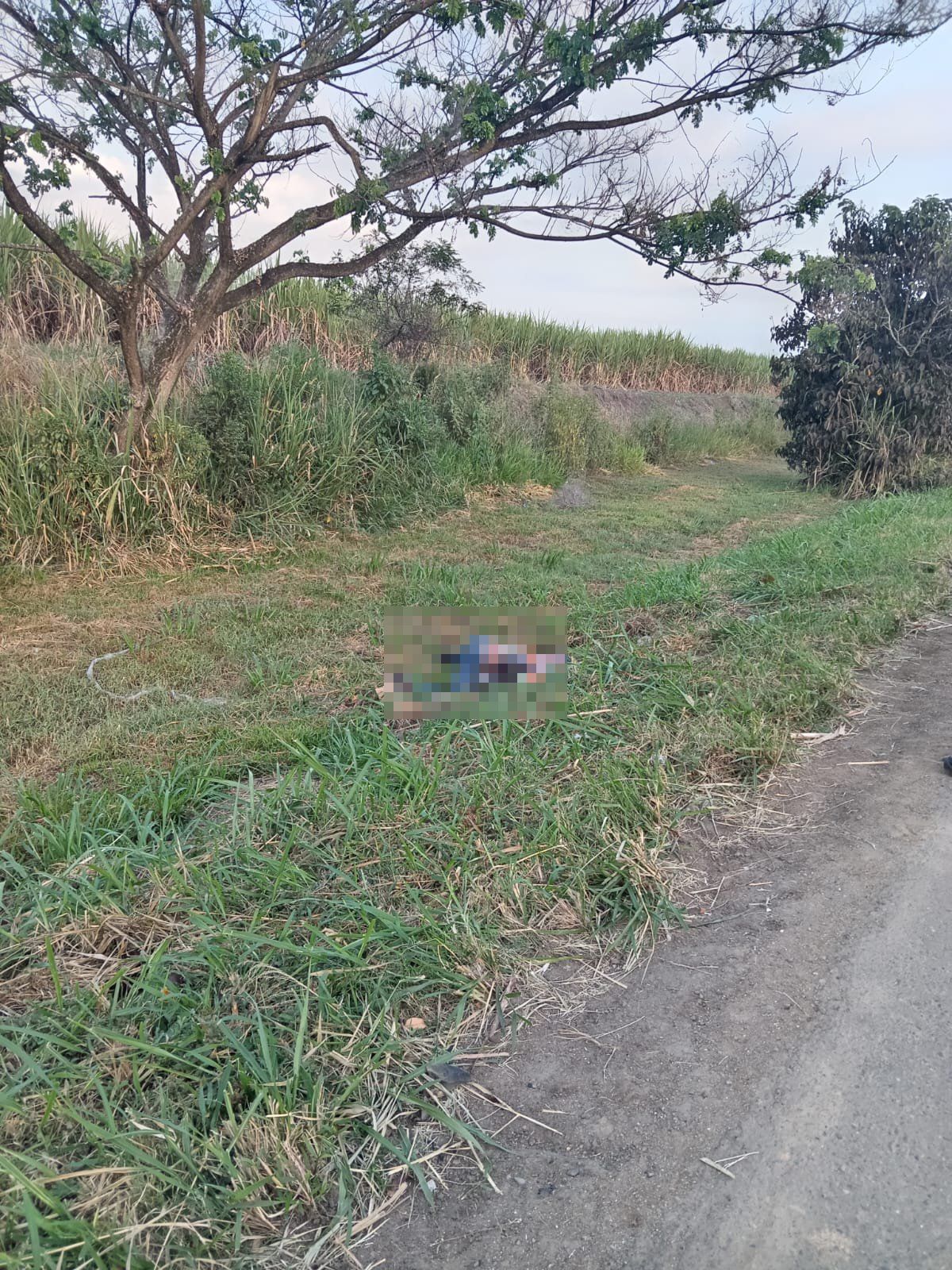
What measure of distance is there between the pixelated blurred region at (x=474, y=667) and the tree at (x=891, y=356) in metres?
7.70

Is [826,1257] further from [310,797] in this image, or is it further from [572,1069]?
[310,797]

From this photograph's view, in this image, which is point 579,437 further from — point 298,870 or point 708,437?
point 298,870

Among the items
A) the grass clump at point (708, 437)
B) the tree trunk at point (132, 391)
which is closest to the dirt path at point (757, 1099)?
the tree trunk at point (132, 391)

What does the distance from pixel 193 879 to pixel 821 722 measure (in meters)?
2.26

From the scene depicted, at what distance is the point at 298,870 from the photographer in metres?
2.00

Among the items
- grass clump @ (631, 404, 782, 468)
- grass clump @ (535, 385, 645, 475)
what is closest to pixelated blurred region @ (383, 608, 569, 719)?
grass clump @ (535, 385, 645, 475)

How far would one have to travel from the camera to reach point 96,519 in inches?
212

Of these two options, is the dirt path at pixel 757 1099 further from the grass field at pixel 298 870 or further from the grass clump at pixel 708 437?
the grass clump at pixel 708 437

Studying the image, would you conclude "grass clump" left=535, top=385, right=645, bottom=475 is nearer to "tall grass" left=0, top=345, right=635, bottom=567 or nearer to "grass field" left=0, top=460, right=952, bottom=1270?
"tall grass" left=0, top=345, right=635, bottom=567

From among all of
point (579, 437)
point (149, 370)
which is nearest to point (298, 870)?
point (149, 370)

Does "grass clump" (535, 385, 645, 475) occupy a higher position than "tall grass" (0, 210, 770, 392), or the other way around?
"tall grass" (0, 210, 770, 392)

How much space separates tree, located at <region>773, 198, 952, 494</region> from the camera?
30.7ft

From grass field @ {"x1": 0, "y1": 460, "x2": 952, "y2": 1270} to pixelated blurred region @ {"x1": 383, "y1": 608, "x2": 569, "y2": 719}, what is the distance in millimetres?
96

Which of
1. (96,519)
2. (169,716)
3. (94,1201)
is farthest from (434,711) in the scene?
(96,519)
